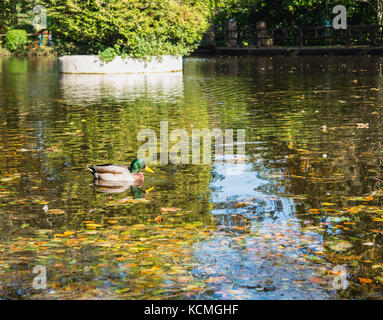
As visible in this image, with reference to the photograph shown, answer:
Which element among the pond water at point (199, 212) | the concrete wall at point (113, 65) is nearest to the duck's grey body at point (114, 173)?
the pond water at point (199, 212)

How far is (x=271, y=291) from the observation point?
4582mm

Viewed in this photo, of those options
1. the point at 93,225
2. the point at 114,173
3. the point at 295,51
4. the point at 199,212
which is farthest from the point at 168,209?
the point at 295,51

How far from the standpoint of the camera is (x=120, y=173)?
8.01 meters

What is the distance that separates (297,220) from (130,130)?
649 cm

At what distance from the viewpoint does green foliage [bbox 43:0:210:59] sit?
91.2 feet

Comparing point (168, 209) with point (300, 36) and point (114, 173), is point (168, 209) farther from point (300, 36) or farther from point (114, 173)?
point (300, 36)

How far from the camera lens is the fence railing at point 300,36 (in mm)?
40906

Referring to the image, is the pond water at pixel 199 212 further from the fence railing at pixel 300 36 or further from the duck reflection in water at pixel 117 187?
the fence railing at pixel 300 36

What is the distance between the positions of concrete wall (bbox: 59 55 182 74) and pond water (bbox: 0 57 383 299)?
1420 centimetres

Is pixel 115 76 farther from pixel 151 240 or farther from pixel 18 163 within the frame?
pixel 151 240

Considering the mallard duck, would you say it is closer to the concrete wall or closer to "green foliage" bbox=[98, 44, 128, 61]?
"green foliage" bbox=[98, 44, 128, 61]

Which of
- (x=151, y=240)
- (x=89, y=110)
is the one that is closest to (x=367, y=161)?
(x=151, y=240)

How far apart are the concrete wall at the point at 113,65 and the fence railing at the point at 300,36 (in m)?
15.8

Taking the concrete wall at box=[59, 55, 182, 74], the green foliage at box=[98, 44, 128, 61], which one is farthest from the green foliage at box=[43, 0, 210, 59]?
the concrete wall at box=[59, 55, 182, 74]
